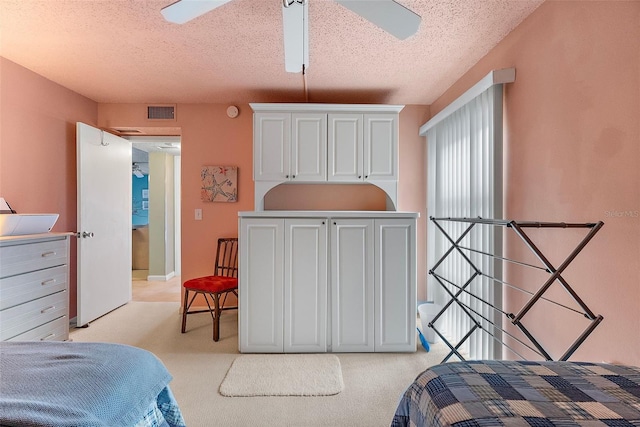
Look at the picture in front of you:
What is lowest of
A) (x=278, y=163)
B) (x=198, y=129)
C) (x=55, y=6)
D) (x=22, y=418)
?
(x=22, y=418)

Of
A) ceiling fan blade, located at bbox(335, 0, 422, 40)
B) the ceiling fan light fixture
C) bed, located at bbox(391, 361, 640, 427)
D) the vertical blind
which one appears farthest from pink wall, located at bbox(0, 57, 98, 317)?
the vertical blind

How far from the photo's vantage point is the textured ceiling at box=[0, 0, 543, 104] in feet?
6.35

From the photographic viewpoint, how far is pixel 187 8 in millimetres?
1468

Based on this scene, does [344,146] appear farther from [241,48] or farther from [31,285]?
[31,285]

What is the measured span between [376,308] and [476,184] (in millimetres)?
1252

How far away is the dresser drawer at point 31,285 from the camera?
2.16 m

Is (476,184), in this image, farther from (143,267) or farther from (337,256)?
(143,267)

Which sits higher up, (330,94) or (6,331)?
(330,94)

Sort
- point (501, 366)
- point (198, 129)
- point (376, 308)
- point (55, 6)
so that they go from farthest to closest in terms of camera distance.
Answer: point (198, 129), point (376, 308), point (55, 6), point (501, 366)

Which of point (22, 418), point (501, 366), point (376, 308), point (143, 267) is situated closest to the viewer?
point (22, 418)

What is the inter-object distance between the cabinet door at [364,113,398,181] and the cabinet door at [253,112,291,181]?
2.36 ft

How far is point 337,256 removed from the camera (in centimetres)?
269

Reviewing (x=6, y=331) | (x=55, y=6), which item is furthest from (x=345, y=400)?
(x=55, y=6)

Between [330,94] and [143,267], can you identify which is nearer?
[330,94]
